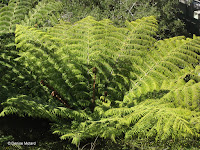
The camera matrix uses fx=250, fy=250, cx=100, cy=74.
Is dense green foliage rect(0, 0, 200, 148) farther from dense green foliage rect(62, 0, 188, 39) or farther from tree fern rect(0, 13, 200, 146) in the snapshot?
dense green foliage rect(62, 0, 188, 39)

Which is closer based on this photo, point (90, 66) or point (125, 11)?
point (90, 66)

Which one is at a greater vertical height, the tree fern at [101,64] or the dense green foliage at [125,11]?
the dense green foliage at [125,11]

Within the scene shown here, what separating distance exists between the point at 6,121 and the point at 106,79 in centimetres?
135

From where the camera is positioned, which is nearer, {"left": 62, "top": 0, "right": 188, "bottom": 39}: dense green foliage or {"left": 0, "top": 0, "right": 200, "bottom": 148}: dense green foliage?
{"left": 0, "top": 0, "right": 200, "bottom": 148}: dense green foliage

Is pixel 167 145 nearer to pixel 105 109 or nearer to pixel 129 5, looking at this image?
pixel 105 109

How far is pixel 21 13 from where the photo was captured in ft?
13.0

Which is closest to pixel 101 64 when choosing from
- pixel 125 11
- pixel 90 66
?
pixel 90 66

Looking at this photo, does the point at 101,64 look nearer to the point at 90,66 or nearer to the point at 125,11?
the point at 90,66

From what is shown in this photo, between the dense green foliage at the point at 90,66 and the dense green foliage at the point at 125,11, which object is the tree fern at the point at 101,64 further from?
the dense green foliage at the point at 125,11

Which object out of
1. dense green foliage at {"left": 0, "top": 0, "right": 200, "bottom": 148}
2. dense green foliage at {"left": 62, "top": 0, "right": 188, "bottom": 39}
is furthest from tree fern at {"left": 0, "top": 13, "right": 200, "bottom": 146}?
dense green foliage at {"left": 62, "top": 0, "right": 188, "bottom": 39}

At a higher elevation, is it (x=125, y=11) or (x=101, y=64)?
(x=125, y=11)

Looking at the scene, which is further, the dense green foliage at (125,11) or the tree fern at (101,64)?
the dense green foliage at (125,11)

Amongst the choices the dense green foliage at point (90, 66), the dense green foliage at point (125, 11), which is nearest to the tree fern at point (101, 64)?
the dense green foliage at point (90, 66)

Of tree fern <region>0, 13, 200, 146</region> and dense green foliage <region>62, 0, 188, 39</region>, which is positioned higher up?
dense green foliage <region>62, 0, 188, 39</region>
